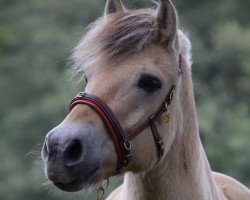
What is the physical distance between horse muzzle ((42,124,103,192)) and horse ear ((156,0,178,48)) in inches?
36.4

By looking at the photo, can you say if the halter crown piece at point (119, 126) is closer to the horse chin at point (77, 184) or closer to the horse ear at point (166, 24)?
the horse chin at point (77, 184)

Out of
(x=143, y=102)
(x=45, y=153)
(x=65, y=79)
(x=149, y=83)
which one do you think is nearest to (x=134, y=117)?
(x=143, y=102)

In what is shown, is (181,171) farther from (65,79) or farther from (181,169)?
(65,79)

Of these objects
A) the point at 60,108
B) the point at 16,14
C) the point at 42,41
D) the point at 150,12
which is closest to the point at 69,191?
the point at 150,12

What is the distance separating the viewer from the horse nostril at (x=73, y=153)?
220 inches

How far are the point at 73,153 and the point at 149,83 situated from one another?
757 millimetres

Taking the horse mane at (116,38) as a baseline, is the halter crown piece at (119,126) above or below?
below

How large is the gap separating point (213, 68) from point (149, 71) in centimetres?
1466

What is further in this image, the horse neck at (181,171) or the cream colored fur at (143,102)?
the horse neck at (181,171)

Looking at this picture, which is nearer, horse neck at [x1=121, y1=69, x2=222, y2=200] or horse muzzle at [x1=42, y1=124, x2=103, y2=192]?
horse muzzle at [x1=42, y1=124, x2=103, y2=192]

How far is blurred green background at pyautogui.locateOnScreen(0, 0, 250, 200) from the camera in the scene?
1783cm

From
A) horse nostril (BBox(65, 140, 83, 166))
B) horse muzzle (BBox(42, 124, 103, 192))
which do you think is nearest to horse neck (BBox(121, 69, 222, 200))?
horse muzzle (BBox(42, 124, 103, 192))

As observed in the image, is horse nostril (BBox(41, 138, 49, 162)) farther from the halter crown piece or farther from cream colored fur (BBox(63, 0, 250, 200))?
the halter crown piece

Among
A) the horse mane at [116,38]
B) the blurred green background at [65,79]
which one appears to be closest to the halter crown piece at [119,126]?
the horse mane at [116,38]
